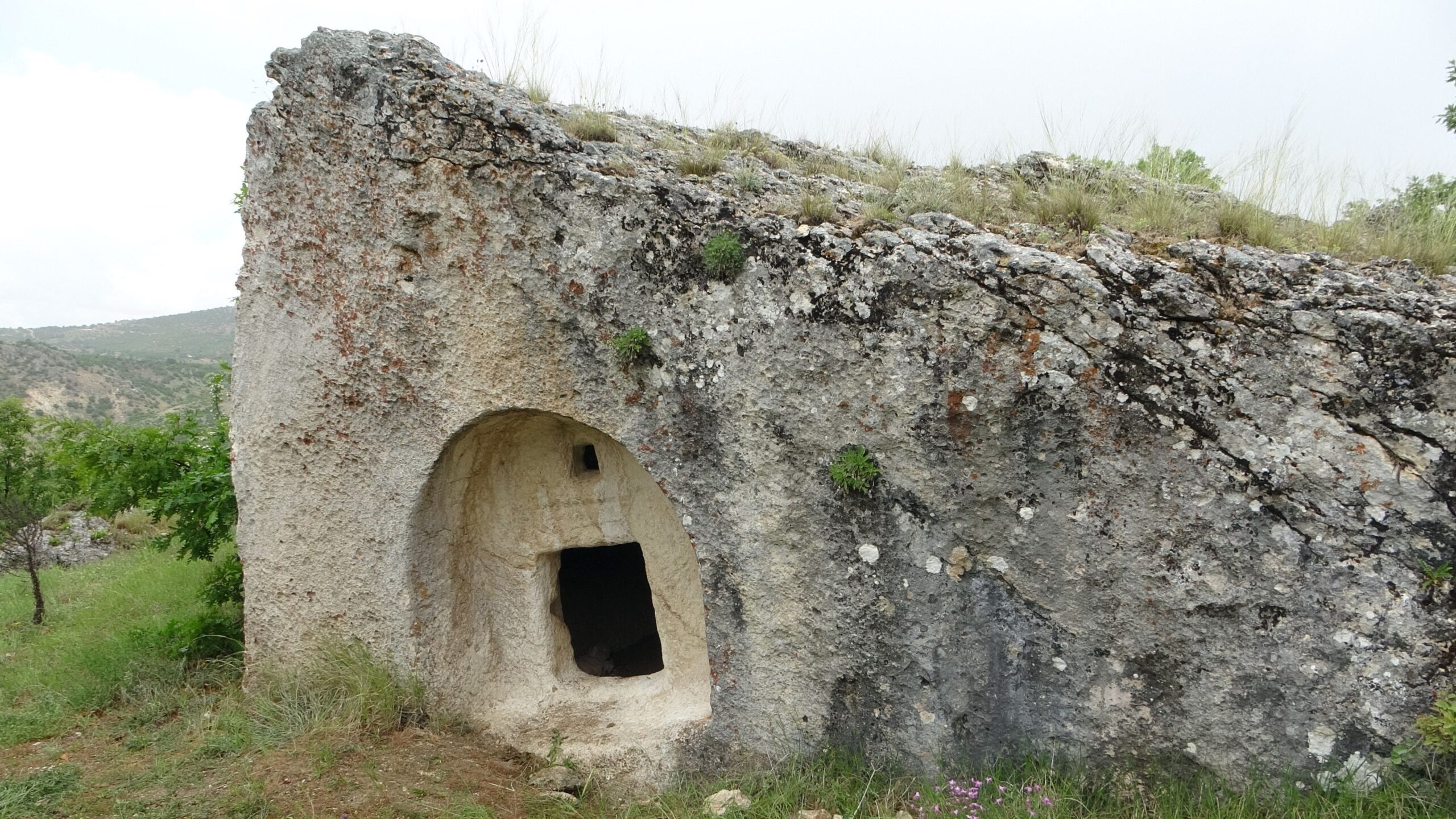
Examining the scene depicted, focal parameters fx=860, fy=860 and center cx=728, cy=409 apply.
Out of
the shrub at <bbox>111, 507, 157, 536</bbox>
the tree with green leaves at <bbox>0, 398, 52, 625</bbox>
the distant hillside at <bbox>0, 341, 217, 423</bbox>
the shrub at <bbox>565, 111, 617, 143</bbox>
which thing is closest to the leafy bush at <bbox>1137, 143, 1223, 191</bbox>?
the shrub at <bbox>565, 111, 617, 143</bbox>

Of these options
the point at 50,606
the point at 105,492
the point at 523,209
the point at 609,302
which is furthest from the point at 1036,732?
the point at 50,606

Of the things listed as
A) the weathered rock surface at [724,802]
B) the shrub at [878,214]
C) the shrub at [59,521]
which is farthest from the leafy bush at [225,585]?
the shrub at [59,521]

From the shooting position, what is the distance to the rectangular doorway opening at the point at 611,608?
7480 mm

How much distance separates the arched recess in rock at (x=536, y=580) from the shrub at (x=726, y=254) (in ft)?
4.83

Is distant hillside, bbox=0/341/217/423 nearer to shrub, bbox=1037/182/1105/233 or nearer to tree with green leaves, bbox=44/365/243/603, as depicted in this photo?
tree with green leaves, bbox=44/365/243/603

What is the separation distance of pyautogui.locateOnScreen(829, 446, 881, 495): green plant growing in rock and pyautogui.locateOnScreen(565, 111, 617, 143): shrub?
2249 mm

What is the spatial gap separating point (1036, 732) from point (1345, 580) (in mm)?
1443

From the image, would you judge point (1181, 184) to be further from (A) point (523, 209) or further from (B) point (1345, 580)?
(A) point (523, 209)

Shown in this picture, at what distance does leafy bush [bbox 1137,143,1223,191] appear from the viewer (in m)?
5.32

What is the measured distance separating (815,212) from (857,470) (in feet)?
Answer: 4.23

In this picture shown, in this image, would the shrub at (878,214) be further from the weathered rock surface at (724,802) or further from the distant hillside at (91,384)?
the distant hillside at (91,384)

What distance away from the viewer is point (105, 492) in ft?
21.9

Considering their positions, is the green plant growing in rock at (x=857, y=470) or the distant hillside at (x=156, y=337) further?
the distant hillside at (x=156, y=337)

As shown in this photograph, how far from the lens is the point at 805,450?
164 inches
